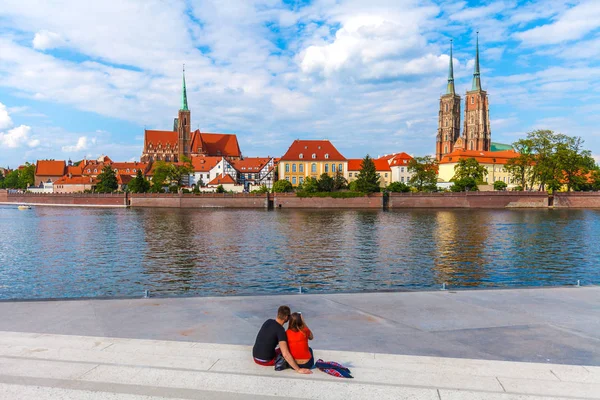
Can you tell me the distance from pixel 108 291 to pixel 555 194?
3692 inches

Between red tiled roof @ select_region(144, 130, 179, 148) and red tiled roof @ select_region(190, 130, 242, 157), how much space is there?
332 inches

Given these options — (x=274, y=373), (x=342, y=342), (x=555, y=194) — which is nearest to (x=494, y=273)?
(x=342, y=342)

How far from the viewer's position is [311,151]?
106062 millimetres

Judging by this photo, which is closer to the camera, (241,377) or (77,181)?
(241,377)

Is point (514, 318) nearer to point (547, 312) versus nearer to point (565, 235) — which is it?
point (547, 312)

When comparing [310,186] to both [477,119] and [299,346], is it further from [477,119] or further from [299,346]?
[299,346]

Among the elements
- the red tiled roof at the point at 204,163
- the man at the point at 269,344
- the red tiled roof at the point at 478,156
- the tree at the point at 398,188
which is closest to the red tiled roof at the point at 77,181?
the red tiled roof at the point at 204,163

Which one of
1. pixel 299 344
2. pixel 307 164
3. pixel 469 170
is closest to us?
pixel 299 344

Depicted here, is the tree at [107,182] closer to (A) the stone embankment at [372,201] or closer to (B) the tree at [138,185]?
(B) the tree at [138,185]

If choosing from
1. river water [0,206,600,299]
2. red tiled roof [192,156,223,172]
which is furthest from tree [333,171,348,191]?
river water [0,206,600,299]

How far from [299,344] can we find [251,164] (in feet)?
370

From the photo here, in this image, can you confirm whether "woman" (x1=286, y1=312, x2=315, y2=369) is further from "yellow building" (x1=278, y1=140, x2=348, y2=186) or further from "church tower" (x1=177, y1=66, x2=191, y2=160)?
"church tower" (x1=177, y1=66, x2=191, y2=160)

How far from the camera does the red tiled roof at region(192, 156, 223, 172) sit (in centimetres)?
12231

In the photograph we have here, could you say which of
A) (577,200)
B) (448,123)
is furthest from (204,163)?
(577,200)
